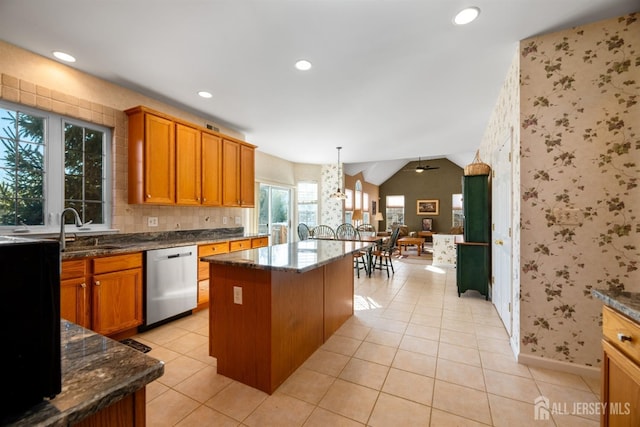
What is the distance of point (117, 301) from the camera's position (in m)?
2.52

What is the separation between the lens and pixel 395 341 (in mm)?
2619

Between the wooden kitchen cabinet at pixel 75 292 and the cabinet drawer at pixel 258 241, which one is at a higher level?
the cabinet drawer at pixel 258 241

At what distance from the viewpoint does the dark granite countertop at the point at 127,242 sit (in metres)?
2.44

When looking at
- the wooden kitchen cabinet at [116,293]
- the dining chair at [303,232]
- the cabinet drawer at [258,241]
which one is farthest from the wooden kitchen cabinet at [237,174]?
the dining chair at [303,232]

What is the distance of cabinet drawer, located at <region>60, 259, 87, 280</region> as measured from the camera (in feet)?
7.29

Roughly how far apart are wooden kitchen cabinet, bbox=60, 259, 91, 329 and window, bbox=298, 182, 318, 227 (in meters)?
5.39

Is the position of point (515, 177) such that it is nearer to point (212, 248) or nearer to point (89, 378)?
point (89, 378)

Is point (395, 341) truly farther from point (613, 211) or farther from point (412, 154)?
point (412, 154)

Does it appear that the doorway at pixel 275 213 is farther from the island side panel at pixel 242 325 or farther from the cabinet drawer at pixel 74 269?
the island side panel at pixel 242 325

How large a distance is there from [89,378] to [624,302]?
6.05 feet

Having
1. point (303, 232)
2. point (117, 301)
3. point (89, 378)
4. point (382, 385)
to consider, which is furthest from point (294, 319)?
point (303, 232)

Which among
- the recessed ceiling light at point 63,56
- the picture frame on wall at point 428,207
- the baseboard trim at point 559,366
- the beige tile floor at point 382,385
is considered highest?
the recessed ceiling light at point 63,56

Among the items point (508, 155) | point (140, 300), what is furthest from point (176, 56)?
point (508, 155)

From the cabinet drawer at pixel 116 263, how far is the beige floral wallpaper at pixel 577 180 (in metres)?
3.47
